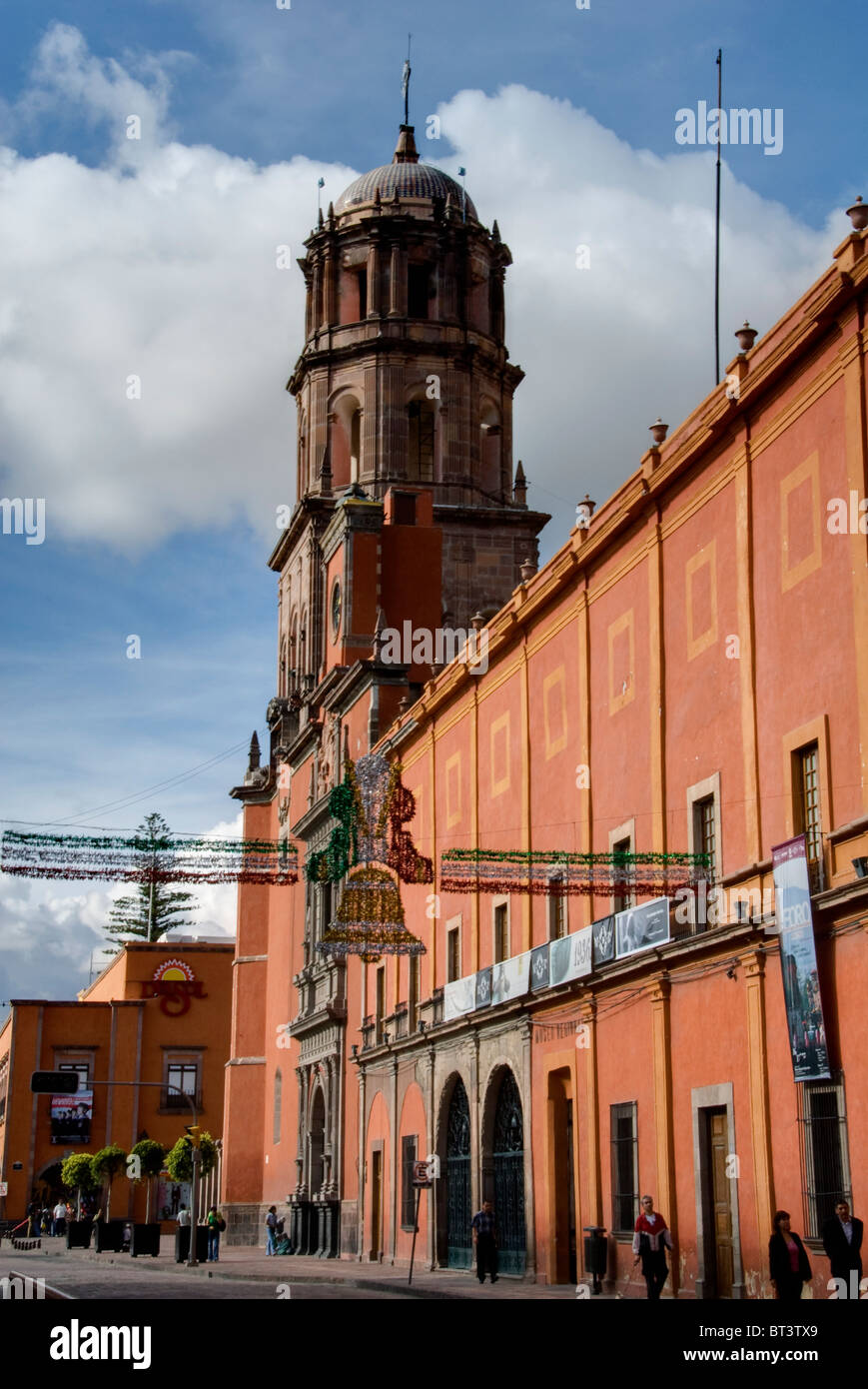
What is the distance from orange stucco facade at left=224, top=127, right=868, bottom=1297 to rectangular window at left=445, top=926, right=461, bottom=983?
0.55 feet

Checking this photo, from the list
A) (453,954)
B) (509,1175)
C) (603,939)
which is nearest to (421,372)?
(453,954)

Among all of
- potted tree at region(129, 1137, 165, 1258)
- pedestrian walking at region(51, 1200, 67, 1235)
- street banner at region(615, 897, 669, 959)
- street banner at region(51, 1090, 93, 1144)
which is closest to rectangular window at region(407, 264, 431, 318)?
potted tree at region(129, 1137, 165, 1258)

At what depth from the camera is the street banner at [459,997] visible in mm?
32719

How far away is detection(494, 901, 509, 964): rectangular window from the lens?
108 ft

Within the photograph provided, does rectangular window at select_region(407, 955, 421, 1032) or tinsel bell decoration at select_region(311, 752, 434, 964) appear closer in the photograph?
tinsel bell decoration at select_region(311, 752, 434, 964)

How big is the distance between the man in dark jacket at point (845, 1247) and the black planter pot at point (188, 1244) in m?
25.5

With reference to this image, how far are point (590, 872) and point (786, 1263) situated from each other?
8171 millimetres

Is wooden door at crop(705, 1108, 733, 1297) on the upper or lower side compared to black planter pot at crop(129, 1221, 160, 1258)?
upper

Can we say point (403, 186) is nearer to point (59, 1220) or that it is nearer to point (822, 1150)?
point (59, 1220)

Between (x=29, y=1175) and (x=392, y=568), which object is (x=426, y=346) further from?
(x=29, y=1175)

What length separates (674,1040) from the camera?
79.3 feet

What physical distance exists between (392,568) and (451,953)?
15100 millimetres

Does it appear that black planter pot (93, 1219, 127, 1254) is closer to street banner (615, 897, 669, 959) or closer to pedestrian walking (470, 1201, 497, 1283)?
pedestrian walking (470, 1201, 497, 1283)
